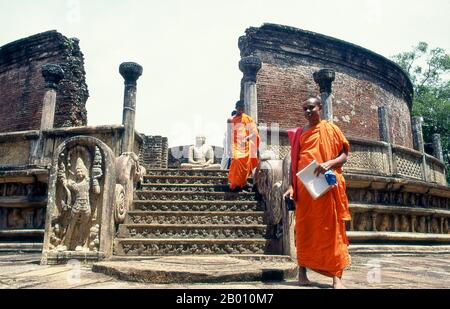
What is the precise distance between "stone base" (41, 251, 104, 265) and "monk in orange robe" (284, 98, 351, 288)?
251 cm

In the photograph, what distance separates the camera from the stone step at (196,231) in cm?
488

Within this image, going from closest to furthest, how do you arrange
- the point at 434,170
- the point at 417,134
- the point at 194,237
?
the point at 194,237 → the point at 434,170 → the point at 417,134

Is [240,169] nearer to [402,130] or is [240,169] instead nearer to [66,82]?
[66,82]

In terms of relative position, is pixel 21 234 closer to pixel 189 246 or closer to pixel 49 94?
pixel 49 94

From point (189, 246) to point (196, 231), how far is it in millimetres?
325

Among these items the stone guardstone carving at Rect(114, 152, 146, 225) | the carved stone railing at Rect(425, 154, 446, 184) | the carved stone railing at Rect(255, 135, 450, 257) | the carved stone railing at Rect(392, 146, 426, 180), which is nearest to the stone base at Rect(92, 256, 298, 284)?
the stone guardstone carving at Rect(114, 152, 146, 225)

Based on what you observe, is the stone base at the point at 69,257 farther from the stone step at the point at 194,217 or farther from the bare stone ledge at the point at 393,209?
the bare stone ledge at the point at 393,209

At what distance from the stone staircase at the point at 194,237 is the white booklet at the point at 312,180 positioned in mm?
788

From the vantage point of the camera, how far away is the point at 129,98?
22.4 ft

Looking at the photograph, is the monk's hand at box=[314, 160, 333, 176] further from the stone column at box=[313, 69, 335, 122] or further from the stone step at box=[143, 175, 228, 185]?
the stone column at box=[313, 69, 335, 122]

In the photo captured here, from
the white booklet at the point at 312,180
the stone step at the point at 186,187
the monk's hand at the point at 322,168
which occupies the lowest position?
the white booklet at the point at 312,180

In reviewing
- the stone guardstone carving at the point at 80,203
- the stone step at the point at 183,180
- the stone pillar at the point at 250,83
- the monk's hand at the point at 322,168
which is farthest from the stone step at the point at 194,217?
the stone pillar at the point at 250,83

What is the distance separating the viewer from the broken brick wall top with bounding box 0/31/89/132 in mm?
13055

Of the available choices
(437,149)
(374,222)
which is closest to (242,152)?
(374,222)
